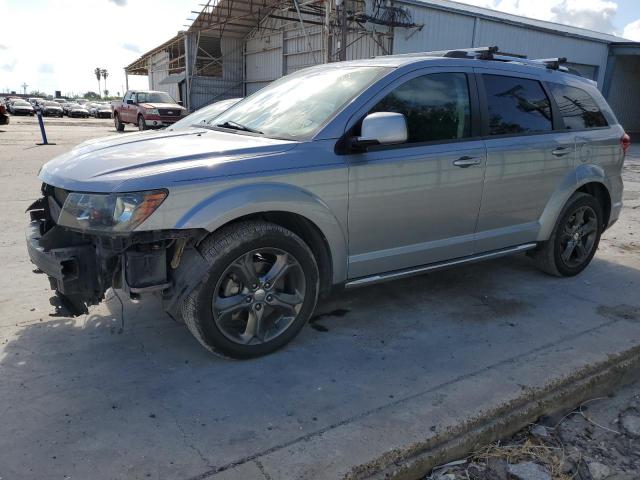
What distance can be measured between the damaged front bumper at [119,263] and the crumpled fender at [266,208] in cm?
11

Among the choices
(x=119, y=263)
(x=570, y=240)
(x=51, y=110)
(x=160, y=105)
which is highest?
(x=160, y=105)

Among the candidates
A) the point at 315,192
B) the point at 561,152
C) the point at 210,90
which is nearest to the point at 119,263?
the point at 315,192

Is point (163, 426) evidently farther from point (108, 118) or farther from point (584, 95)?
point (108, 118)

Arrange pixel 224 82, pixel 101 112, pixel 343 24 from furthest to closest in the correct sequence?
pixel 101 112 → pixel 224 82 → pixel 343 24

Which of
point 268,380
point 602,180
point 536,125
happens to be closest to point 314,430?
point 268,380

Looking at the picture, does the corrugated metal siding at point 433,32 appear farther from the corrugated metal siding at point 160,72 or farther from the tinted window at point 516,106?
the corrugated metal siding at point 160,72

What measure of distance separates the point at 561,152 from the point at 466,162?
118 cm

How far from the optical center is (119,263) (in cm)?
288

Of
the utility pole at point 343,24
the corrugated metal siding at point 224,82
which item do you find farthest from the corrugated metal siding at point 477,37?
the corrugated metal siding at point 224,82

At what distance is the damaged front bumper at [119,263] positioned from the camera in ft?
9.27

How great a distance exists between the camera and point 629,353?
11.5 feet

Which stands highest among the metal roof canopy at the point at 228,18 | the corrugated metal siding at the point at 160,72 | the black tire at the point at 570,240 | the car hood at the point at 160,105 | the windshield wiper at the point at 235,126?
the metal roof canopy at the point at 228,18

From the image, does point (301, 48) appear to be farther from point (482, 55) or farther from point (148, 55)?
point (482, 55)

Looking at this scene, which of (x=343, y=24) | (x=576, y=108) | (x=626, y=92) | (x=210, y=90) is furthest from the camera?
(x=210, y=90)
